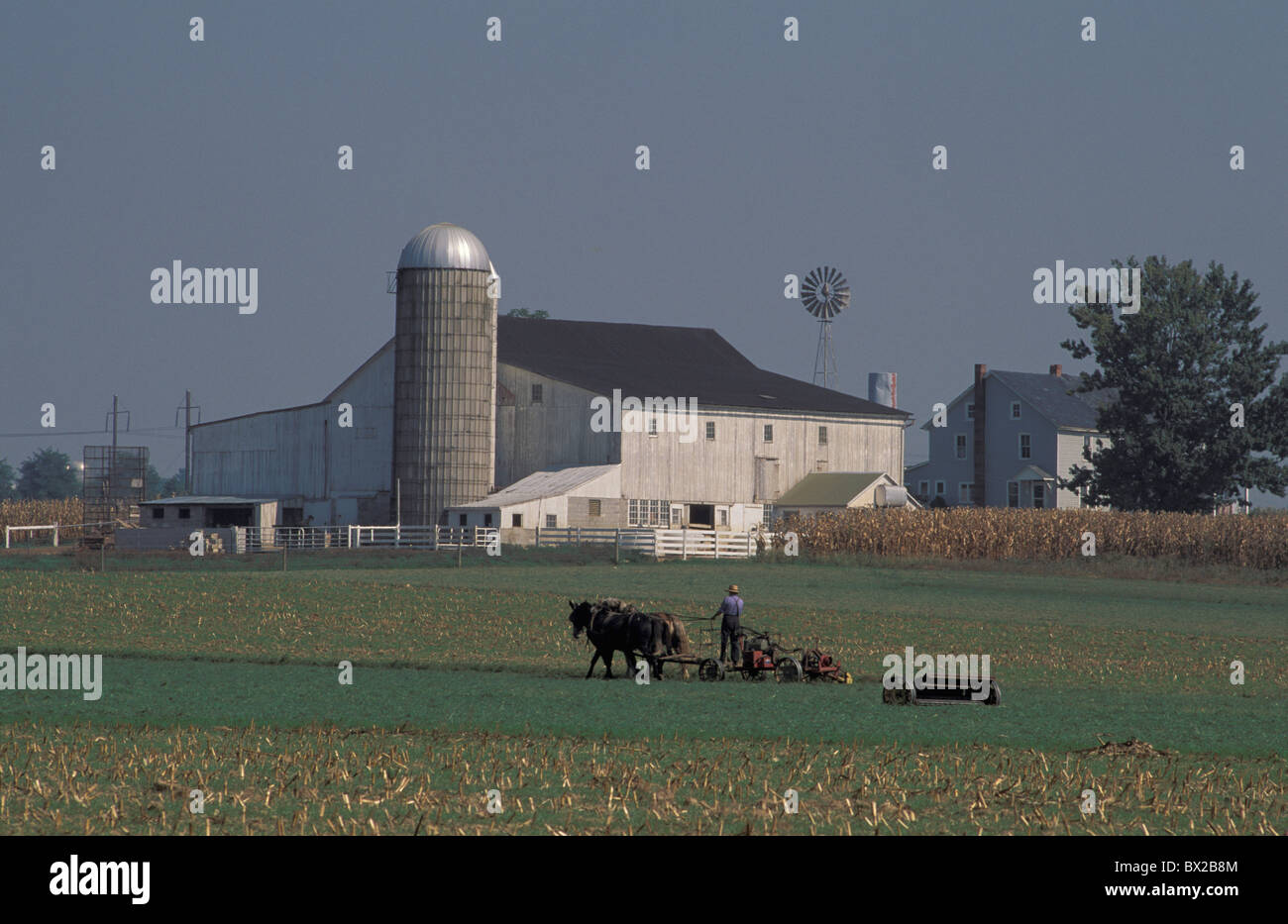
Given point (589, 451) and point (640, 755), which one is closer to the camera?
point (640, 755)

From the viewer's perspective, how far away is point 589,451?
7625 cm

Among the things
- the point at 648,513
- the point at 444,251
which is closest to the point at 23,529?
the point at 444,251

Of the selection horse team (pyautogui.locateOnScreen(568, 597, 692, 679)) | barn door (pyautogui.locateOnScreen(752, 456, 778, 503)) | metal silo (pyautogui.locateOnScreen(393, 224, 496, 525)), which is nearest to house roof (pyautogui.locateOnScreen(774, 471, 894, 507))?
barn door (pyautogui.locateOnScreen(752, 456, 778, 503))

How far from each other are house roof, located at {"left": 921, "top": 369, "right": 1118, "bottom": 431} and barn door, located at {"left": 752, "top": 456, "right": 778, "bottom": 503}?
23.8 metres

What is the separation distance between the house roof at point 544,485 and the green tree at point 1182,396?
2774cm

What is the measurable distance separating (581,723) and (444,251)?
57194 mm

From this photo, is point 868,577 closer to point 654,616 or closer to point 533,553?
point 533,553

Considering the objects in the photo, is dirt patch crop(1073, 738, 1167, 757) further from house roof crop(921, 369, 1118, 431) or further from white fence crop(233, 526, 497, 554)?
house roof crop(921, 369, 1118, 431)

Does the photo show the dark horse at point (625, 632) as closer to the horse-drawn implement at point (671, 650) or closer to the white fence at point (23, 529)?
the horse-drawn implement at point (671, 650)

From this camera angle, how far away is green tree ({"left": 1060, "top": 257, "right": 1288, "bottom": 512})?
83.5 meters

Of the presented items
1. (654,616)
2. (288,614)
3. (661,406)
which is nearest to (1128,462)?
(661,406)

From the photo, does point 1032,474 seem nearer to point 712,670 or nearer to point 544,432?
point 544,432
